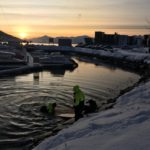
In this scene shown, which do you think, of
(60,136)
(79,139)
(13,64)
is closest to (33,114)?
(60,136)

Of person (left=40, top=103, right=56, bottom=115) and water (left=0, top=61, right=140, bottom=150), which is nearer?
water (left=0, top=61, right=140, bottom=150)

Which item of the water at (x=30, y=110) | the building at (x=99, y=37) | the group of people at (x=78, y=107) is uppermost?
the building at (x=99, y=37)

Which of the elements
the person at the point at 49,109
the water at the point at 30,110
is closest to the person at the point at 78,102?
the water at the point at 30,110

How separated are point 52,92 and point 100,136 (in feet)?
52.5

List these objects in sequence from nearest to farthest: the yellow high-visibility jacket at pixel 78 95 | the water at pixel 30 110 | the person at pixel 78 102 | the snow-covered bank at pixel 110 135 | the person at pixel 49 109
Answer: the snow-covered bank at pixel 110 135 → the water at pixel 30 110 → the yellow high-visibility jacket at pixel 78 95 → the person at pixel 78 102 → the person at pixel 49 109

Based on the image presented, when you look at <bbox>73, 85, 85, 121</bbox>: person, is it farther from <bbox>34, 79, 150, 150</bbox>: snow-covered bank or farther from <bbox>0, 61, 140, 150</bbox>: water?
<bbox>34, 79, 150, 150</bbox>: snow-covered bank

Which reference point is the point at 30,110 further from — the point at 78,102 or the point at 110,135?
the point at 110,135

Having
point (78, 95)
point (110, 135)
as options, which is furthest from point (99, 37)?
point (110, 135)

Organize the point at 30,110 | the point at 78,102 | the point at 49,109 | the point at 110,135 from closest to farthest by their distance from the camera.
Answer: the point at 110,135, the point at 78,102, the point at 49,109, the point at 30,110

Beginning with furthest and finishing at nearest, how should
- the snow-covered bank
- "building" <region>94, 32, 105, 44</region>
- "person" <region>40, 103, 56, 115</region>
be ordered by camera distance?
"building" <region>94, 32, 105, 44</region>
"person" <region>40, 103, 56, 115</region>
the snow-covered bank

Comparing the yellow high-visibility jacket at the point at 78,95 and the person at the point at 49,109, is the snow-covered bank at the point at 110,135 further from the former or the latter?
the person at the point at 49,109

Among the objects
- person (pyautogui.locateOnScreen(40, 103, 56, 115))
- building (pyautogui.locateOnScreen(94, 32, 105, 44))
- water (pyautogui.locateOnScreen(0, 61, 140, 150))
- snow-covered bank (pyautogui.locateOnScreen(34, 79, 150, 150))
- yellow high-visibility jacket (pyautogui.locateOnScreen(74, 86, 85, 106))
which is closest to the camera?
snow-covered bank (pyautogui.locateOnScreen(34, 79, 150, 150))

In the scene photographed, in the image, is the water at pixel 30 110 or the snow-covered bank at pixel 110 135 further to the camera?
the water at pixel 30 110

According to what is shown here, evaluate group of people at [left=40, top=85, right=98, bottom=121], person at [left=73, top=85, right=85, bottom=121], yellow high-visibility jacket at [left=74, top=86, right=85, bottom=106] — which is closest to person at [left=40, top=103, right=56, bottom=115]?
group of people at [left=40, top=85, right=98, bottom=121]
